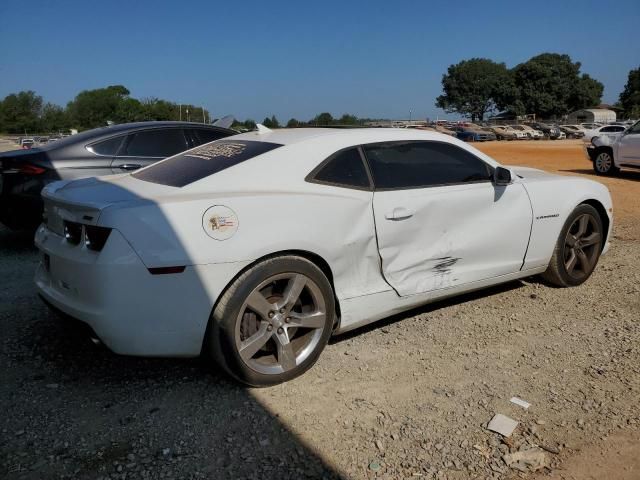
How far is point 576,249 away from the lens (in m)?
4.75

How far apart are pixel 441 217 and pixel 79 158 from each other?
4.26 m

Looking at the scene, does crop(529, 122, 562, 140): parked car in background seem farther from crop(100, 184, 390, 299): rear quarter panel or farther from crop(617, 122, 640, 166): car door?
crop(100, 184, 390, 299): rear quarter panel

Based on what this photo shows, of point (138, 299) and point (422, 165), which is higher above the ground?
point (422, 165)

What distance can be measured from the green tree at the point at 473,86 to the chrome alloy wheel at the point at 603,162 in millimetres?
92580

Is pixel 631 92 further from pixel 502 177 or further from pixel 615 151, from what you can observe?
pixel 502 177

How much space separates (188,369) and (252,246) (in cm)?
99

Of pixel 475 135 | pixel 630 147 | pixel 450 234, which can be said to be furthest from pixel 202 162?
pixel 475 135

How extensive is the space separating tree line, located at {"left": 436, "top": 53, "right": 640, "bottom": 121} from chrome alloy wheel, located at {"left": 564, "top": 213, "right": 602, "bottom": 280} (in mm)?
91244

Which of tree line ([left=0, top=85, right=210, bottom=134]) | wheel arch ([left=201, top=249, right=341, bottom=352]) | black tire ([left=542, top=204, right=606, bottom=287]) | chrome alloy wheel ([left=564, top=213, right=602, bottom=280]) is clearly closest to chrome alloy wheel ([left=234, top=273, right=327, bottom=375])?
wheel arch ([left=201, top=249, right=341, bottom=352])

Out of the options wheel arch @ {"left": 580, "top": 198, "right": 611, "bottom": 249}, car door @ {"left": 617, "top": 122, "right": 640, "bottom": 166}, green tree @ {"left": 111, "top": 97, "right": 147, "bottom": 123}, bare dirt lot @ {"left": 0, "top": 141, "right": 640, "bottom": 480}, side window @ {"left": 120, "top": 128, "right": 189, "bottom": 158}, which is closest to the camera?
bare dirt lot @ {"left": 0, "top": 141, "right": 640, "bottom": 480}

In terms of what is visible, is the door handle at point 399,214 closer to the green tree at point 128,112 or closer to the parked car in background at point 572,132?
the parked car in background at point 572,132

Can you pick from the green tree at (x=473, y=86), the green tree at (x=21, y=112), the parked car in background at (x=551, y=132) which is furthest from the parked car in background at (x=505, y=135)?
the green tree at (x=21, y=112)

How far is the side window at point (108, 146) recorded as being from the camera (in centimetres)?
623

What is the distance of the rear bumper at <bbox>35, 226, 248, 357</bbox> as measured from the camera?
108 inches
